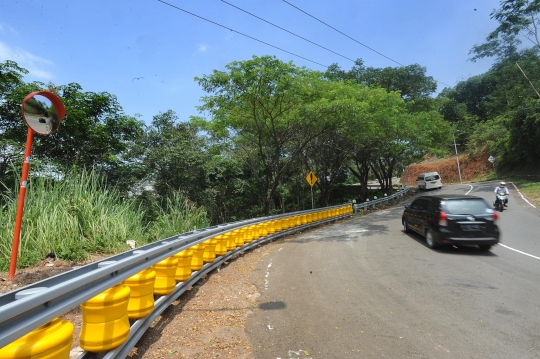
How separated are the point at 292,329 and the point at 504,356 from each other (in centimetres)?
236

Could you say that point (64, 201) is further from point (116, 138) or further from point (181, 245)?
point (116, 138)

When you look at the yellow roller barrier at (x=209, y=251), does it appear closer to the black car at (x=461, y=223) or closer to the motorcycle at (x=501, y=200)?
the black car at (x=461, y=223)

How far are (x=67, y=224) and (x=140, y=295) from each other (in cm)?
441

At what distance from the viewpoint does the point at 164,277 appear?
13.9 feet

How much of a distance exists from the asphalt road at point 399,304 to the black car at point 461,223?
1.25 feet

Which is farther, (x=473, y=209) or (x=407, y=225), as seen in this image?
(x=407, y=225)

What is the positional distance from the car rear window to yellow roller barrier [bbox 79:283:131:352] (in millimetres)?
8936

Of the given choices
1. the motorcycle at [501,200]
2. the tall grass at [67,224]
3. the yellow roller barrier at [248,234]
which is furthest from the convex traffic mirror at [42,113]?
the motorcycle at [501,200]

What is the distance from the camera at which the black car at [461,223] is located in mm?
8656

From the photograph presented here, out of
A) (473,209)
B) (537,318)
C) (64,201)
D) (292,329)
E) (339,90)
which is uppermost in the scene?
(339,90)

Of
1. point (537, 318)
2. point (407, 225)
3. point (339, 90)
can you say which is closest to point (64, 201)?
point (537, 318)

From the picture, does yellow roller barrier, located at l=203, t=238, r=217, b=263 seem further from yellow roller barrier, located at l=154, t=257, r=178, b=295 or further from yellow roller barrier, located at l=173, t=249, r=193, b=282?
yellow roller barrier, located at l=154, t=257, r=178, b=295

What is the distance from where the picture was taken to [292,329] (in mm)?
4133

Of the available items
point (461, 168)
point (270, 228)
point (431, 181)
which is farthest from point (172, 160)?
point (461, 168)
